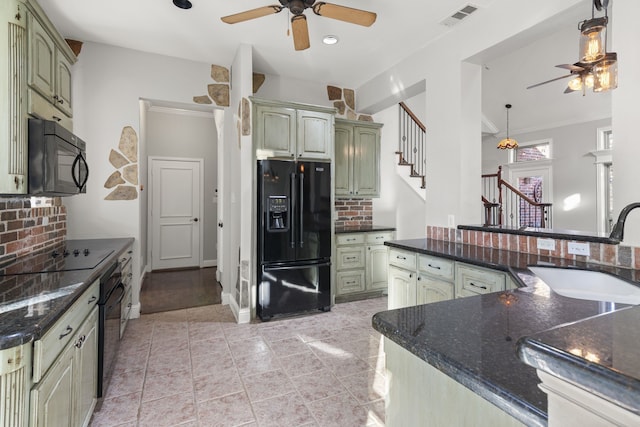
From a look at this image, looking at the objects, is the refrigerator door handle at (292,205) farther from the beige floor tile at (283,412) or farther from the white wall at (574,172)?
the white wall at (574,172)

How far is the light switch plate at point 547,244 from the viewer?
2285 millimetres

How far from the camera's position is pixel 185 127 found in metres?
6.36

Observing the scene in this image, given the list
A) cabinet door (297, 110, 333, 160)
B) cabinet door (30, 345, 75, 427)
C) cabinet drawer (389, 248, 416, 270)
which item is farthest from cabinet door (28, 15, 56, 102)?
cabinet drawer (389, 248, 416, 270)

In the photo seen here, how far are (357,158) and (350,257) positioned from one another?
1.40 meters

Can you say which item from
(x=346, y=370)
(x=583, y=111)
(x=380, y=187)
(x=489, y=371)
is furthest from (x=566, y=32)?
(x=489, y=371)

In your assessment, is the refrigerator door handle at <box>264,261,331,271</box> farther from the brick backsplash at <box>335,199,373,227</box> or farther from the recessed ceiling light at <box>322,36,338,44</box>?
the recessed ceiling light at <box>322,36,338,44</box>

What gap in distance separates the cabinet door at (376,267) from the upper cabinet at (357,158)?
803 millimetres

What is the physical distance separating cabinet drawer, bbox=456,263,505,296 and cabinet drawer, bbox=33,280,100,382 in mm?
2283

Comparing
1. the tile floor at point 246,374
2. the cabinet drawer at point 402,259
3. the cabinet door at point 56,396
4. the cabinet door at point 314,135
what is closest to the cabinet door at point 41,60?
the cabinet door at point 56,396

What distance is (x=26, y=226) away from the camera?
239 cm

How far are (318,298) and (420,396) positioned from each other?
3.01 metres

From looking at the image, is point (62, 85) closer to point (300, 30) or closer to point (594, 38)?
point (300, 30)

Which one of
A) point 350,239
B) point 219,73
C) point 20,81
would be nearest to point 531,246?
point 350,239

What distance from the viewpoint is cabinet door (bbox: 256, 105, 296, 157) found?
3.60 metres
